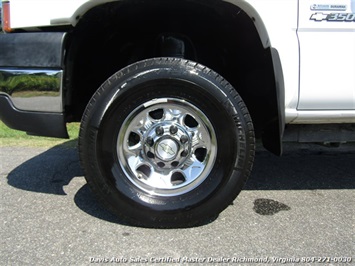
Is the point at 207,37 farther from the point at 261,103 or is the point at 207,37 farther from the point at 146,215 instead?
the point at 146,215

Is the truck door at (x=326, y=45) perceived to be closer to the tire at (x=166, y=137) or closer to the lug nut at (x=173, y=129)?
the tire at (x=166, y=137)

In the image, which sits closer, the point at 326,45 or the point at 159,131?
the point at 326,45

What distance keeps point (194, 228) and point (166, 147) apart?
59cm

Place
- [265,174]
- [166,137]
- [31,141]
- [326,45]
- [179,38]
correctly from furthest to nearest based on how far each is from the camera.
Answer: [31,141], [265,174], [179,38], [166,137], [326,45]

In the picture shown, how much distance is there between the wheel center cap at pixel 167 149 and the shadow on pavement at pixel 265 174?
55cm

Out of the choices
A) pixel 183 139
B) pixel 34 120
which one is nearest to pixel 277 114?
pixel 183 139

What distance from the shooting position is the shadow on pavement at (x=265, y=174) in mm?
3121

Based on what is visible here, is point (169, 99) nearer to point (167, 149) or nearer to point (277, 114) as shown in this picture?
point (167, 149)

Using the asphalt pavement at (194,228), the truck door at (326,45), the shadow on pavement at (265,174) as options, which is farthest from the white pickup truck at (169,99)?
the shadow on pavement at (265,174)

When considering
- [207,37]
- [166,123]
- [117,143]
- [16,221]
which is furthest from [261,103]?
[16,221]

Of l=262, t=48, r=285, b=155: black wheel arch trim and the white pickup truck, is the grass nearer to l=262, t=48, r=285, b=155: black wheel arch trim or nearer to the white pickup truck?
the white pickup truck

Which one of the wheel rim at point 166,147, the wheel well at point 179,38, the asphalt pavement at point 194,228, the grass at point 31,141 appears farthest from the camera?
the grass at point 31,141

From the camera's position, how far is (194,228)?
2625 mm

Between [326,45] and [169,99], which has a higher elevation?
[326,45]
